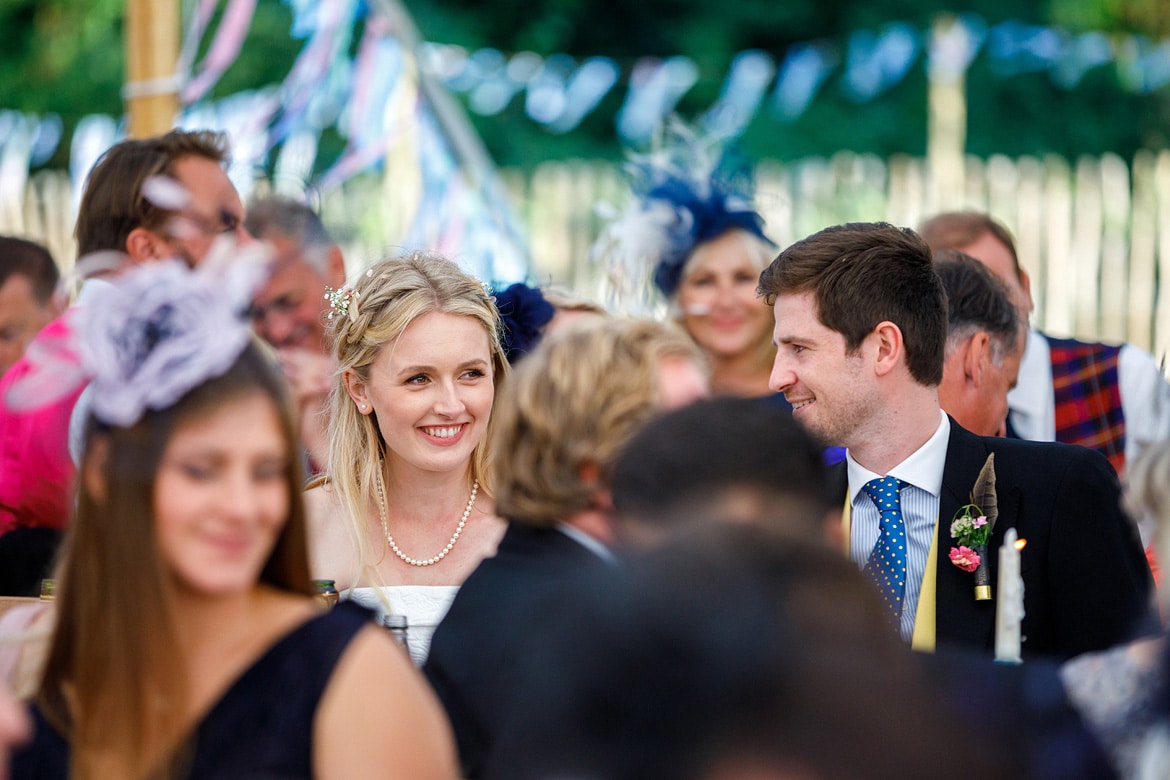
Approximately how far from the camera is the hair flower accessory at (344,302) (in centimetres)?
377

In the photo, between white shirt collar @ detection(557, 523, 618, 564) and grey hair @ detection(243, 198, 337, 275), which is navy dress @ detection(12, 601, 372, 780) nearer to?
white shirt collar @ detection(557, 523, 618, 564)

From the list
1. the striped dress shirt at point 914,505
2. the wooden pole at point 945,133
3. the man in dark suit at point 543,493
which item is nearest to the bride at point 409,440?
the striped dress shirt at point 914,505

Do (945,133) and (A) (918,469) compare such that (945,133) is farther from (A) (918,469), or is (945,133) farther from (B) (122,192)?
(A) (918,469)

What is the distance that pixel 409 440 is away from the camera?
368cm

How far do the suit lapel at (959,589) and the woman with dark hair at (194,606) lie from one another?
4.52 feet

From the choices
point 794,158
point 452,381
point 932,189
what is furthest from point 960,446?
point 794,158

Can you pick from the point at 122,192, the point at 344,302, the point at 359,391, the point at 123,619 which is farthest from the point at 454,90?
the point at 123,619

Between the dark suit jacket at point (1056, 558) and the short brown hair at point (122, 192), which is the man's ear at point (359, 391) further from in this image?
the dark suit jacket at point (1056, 558)

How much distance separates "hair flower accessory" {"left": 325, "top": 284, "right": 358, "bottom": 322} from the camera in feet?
12.4

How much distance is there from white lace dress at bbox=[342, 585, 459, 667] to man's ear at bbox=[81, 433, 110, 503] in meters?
1.45

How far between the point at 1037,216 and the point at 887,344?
5000 mm

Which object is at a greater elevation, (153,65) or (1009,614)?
(153,65)

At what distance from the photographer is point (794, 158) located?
36.8 ft

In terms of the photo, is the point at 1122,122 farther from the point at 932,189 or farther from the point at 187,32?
the point at 187,32
